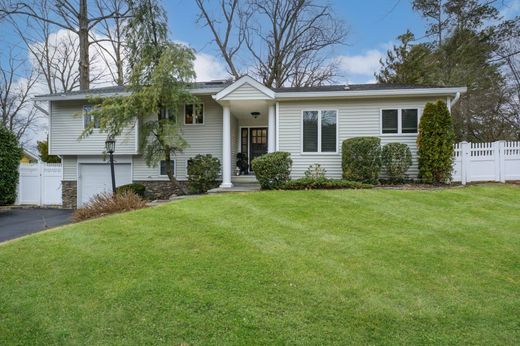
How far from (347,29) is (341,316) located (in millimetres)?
23400

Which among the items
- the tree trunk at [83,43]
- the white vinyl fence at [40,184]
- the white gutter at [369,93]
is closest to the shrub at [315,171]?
the white gutter at [369,93]

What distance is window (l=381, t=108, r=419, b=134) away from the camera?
1114 cm

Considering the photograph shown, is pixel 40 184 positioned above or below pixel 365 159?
below

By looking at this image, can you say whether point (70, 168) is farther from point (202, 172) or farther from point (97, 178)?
point (202, 172)

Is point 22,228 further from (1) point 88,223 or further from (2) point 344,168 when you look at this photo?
(2) point 344,168

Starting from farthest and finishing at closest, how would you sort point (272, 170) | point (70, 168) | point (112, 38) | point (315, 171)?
point (112, 38) → point (70, 168) → point (315, 171) → point (272, 170)

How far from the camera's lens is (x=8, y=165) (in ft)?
44.1

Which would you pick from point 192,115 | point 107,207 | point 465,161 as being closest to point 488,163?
point 465,161

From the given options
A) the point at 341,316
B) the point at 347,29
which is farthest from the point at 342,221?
the point at 347,29

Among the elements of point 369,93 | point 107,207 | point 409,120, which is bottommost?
point 107,207

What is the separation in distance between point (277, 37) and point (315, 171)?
15359 mm

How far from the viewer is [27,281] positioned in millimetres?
4172

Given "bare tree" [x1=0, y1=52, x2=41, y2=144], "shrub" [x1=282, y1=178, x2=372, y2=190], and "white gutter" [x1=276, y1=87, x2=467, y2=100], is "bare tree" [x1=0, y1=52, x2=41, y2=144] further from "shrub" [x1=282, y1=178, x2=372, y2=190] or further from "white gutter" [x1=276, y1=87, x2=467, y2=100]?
"shrub" [x1=282, y1=178, x2=372, y2=190]

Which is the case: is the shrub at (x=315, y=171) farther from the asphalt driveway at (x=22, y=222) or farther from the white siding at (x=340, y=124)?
the asphalt driveway at (x=22, y=222)
